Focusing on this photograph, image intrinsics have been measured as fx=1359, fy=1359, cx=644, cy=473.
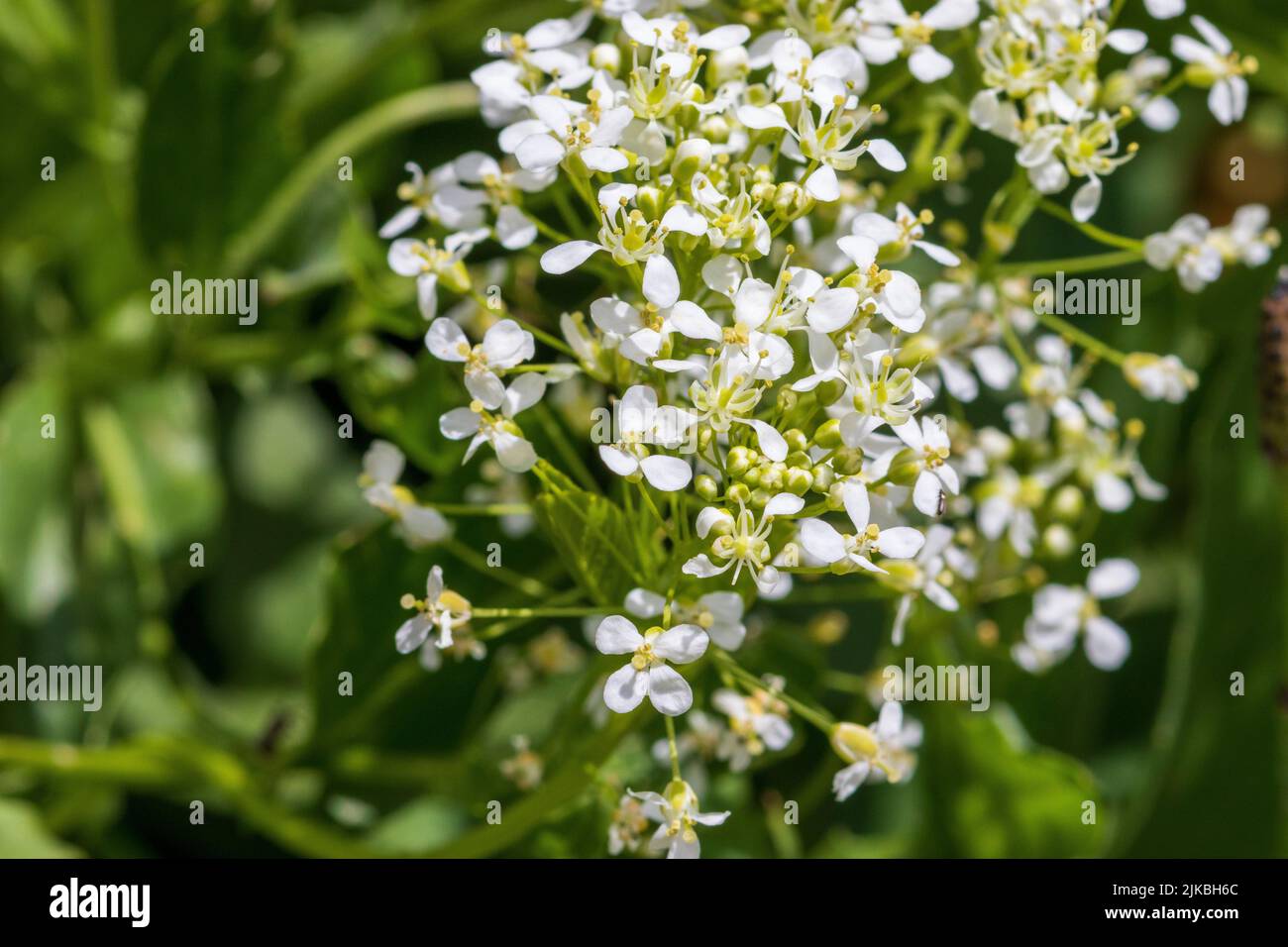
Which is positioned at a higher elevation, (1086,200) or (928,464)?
(1086,200)

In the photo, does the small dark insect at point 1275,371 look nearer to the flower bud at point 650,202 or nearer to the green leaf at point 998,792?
the green leaf at point 998,792

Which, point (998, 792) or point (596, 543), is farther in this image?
point (998, 792)

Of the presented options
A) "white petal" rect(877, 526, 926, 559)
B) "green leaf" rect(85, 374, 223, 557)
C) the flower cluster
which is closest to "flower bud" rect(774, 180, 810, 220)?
the flower cluster

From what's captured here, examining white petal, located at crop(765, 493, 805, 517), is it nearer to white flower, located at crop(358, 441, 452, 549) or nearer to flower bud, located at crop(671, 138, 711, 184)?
flower bud, located at crop(671, 138, 711, 184)

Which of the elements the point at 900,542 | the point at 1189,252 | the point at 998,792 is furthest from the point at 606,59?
the point at 998,792

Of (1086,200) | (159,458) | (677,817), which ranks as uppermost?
(1086,200)

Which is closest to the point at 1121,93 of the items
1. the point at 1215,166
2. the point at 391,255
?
the point at 391,255

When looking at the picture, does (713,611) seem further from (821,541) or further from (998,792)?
(998,792)

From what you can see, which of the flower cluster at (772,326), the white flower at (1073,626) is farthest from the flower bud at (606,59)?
the white flower at (1073,626)
